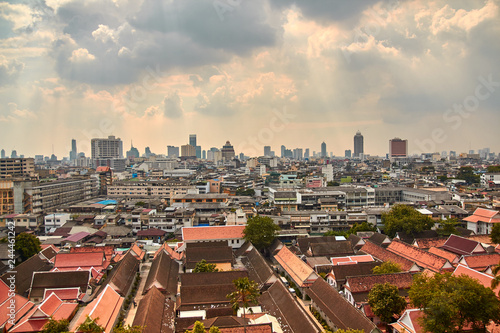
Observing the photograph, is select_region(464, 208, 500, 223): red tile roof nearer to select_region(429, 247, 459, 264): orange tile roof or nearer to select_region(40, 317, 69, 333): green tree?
select_region(429, 247, 459, 264): orange tile roof

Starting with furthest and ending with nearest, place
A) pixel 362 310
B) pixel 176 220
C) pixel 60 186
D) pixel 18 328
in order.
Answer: pixel 60 186, pixel 176 220, pixel 362 310, pixel 18 328

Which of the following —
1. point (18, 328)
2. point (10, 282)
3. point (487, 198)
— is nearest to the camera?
point (18, 328)

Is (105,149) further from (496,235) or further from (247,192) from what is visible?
(496,235)

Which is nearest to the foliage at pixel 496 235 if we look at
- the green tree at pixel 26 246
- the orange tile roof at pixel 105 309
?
the orange tile roof at pixel 105 309

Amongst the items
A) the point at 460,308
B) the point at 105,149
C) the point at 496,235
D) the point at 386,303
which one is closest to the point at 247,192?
the point at 496,235

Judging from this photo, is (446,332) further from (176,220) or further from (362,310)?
(176,220)

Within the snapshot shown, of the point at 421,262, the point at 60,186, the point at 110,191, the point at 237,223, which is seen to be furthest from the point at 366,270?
the point at 110,191
